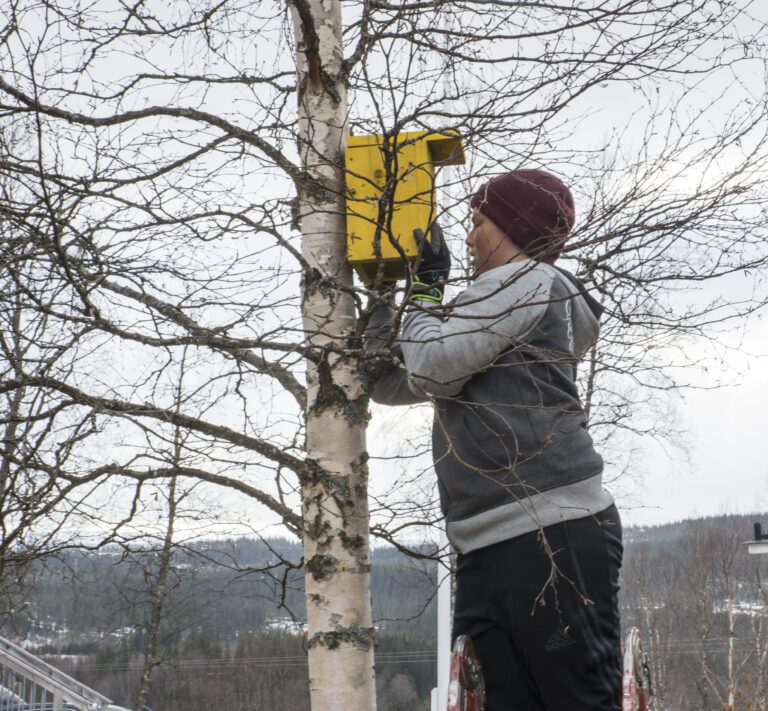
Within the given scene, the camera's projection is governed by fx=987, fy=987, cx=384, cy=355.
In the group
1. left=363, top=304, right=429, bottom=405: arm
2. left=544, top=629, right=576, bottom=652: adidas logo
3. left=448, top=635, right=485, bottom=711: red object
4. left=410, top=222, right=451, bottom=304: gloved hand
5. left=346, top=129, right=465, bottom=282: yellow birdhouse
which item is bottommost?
left=448, top=635, right=485, bottom=711: red object

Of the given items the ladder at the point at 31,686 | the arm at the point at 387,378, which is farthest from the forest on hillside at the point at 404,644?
the arm at the point at 387,378

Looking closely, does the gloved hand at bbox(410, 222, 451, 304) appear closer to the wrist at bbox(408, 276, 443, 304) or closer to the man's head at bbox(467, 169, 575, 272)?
the wrist at bbox(408, 276, 443, 304)

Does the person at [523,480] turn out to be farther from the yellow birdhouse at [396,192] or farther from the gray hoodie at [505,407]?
the yellow birdhouse at [396,192]

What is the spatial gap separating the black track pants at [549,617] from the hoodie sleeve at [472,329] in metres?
0.43

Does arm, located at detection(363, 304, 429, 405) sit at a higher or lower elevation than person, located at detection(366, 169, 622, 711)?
higher

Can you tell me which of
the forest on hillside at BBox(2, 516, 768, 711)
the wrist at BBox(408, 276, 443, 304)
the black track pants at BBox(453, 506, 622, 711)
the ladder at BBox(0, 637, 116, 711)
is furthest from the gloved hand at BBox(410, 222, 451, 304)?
the forest on hillside at BBox(2, 516, 768, 711)

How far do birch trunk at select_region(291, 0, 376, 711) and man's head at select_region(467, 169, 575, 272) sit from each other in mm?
404

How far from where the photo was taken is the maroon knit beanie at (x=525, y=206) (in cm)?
258

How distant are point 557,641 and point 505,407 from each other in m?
0.57

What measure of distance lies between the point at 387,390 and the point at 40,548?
1.38m

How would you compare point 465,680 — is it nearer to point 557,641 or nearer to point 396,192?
point 557,641

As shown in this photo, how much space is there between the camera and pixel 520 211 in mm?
2580

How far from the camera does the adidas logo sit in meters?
2.23

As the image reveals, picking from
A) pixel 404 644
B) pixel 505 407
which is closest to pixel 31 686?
pixel 505 407
